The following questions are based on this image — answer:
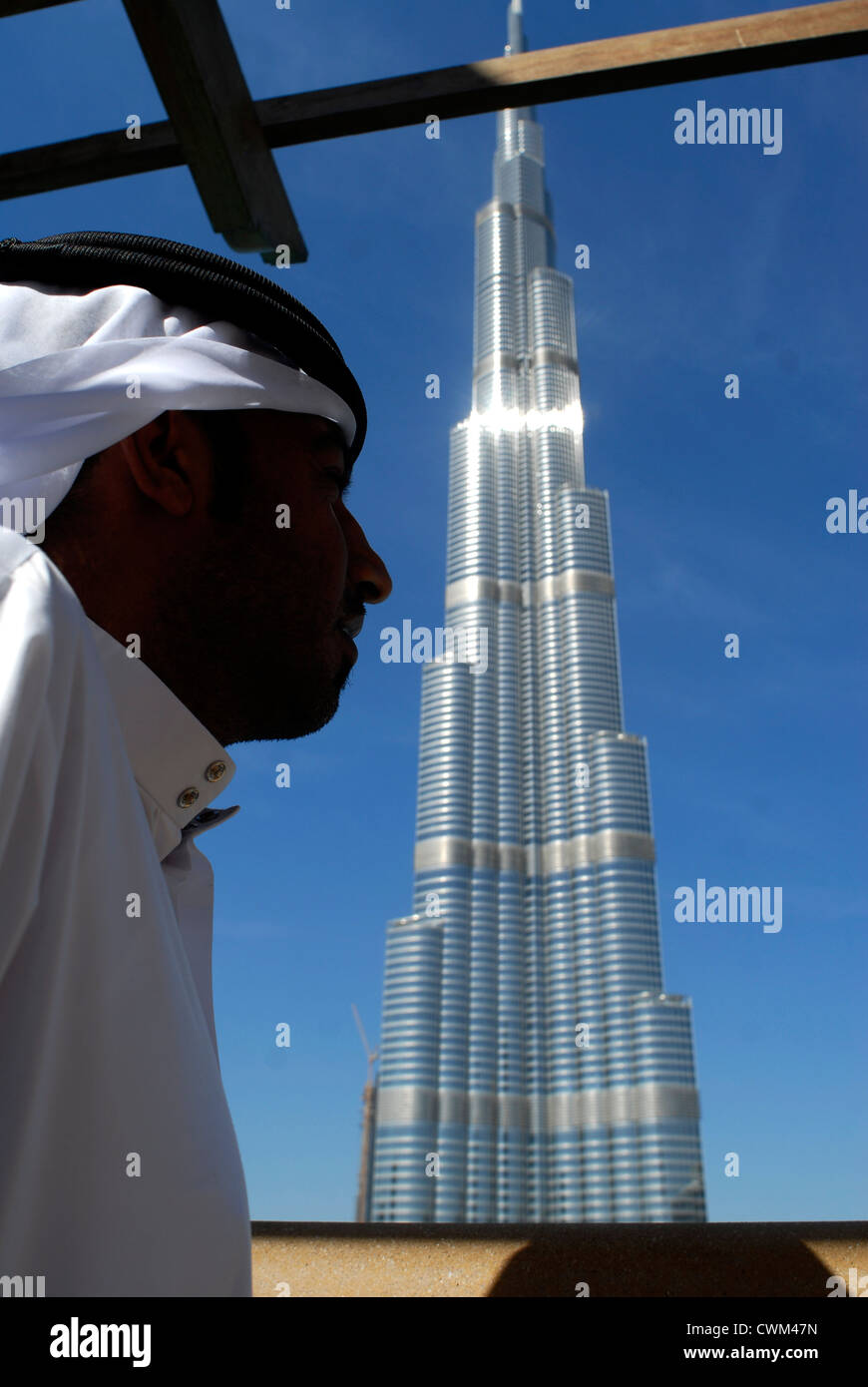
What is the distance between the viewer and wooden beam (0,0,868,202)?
2.23 m

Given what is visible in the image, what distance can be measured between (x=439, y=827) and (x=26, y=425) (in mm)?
81145

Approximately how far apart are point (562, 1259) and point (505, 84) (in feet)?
8.22

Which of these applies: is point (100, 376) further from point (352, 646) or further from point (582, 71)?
point (582, 71)

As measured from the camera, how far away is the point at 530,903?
80062mm

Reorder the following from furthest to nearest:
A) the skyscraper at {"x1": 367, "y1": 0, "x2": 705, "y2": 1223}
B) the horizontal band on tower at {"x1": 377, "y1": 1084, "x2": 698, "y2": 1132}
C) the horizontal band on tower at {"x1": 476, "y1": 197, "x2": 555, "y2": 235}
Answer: the horizontal band on tower at {"x1": 476, "y1": 197, "x2": 555, "y2": 235} → the horizontal band on tower at {"x1": 377, "y1": 1084, "x2": 698, "y2": 1132} → the skyscraper at {"x1": 367, "y1": 0, "x2": 705, "y2": 1223}

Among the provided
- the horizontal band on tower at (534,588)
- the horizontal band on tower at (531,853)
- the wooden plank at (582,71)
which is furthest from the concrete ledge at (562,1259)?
the horizontal band on tower at (534,588)

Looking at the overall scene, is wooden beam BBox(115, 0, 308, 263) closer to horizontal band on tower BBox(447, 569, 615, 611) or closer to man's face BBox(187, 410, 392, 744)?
Answer: man's face BBox(187, 410, 392, 744)

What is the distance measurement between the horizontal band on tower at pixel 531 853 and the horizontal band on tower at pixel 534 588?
21745 mm

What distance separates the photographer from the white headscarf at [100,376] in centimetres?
99

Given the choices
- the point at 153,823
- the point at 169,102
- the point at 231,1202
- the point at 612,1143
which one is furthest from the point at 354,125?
the point at 612,1143

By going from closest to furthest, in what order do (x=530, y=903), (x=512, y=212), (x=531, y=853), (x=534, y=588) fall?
(x=530, y=903) < (x=531, y=853) < (x=534, y=588) < (x=512, y=212)

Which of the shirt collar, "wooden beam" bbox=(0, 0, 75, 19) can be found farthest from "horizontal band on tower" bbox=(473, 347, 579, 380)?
the shirt collar

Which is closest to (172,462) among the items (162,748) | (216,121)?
(162,748)

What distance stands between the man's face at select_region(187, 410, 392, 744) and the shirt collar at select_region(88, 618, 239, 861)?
0.09 meters
